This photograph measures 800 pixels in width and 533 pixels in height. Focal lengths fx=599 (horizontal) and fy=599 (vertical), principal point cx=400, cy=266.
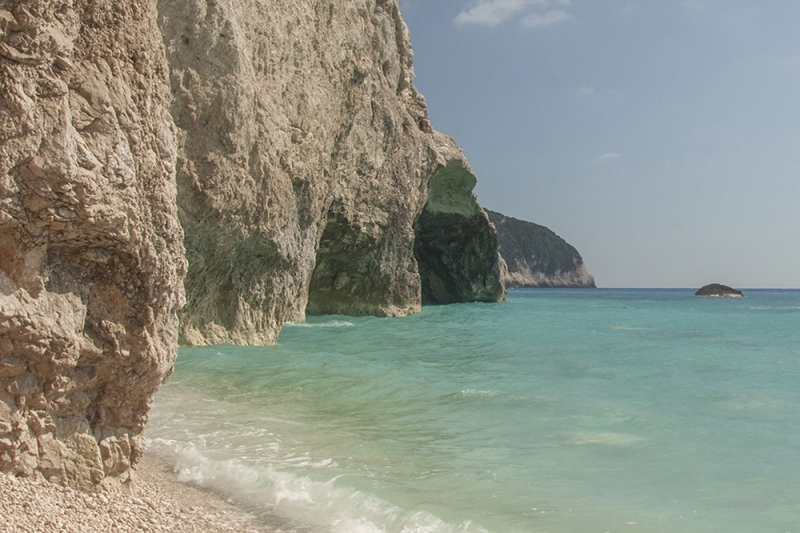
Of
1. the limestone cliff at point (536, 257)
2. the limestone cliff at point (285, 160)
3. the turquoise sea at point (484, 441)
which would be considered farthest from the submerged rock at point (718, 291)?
the turquoise sea at point (484, 441)

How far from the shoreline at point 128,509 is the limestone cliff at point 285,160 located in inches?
238

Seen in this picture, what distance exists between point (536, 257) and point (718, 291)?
60.6 meters

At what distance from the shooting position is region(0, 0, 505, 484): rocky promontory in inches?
98.0

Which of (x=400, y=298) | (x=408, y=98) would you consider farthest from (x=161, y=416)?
(x=408, y=98)

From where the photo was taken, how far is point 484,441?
5.03 meters

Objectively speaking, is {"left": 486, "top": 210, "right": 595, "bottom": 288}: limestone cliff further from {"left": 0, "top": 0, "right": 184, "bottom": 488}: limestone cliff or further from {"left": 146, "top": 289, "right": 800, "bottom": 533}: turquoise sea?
{"left": 0, "top": 0, "right": 184, "bottom": 488}: limestone cliff

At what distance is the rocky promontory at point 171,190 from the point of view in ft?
8.17

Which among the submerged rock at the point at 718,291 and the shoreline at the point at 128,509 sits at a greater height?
the submerged rock at the point at 718,291

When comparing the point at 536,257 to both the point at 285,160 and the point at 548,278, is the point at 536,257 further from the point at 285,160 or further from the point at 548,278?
the point at 285,160

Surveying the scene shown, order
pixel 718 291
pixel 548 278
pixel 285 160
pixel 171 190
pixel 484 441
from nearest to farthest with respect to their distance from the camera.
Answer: pixel 171 190
pixel 484 441
pixel 285 160
pixel 718 291
pixel 548 278

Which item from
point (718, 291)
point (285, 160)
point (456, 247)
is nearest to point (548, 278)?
point (718, 291)

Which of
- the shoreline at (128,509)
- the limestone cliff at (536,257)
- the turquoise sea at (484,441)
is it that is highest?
the limestone cliff at (536,257)

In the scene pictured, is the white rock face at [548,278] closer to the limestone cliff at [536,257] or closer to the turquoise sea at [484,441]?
the limestone cliff at [536,257]

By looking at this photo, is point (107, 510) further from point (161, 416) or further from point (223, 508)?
point (161, 416)
